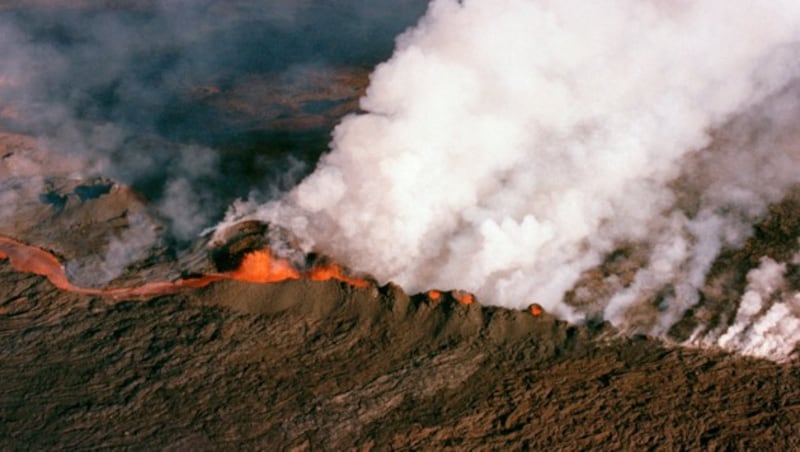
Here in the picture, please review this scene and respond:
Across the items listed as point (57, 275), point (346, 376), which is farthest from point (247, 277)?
point (57, 275)

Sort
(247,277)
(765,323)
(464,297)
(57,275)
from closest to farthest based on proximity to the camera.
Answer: (765,323), (464,297), (247,277), (57,275)

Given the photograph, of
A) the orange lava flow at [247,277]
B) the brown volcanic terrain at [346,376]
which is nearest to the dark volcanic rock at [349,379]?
the brown volcanic terrain at [346,376]

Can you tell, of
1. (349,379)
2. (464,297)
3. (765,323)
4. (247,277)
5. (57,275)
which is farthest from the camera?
(57,275)

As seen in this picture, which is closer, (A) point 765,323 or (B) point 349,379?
(B) point 349,379

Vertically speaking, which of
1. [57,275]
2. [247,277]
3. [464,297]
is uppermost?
[57,275]

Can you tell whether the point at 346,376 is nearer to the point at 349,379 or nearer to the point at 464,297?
the point at 349,379

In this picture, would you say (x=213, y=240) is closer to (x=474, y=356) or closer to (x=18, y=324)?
(x=18, y=324)

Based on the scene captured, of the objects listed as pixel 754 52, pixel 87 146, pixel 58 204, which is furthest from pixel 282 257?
pixel 754 52

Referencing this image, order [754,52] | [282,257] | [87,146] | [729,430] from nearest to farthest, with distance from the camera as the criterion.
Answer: [729,430] < [282,257] < [754,52] < [87,146]

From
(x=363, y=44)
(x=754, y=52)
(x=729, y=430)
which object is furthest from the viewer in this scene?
(x=363, y=44)
